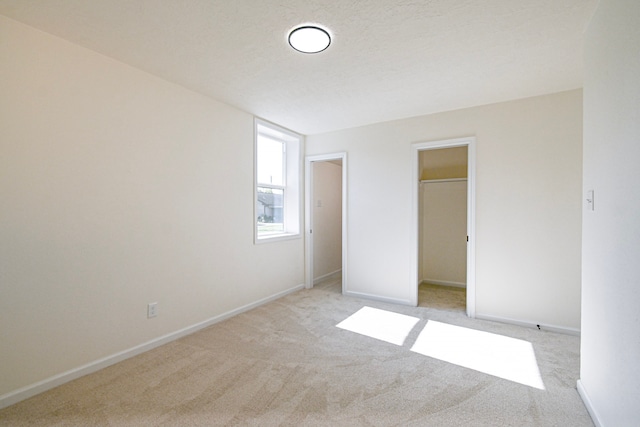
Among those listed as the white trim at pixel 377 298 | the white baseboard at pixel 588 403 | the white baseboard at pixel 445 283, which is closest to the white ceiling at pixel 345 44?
the white baseboard at pixel 588 403

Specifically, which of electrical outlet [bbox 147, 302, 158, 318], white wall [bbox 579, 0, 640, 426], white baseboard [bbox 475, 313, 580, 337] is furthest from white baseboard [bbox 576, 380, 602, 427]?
electrical outlet [bbox 147, 302, 158, 318]

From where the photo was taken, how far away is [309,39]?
6.73ft

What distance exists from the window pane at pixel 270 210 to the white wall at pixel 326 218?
→ 603mm

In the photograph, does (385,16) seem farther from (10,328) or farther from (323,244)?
(323,244)

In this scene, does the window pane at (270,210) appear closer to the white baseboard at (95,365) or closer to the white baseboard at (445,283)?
the white baseboard at (95,365)

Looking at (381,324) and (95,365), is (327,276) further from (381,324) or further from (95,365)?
(95,365)

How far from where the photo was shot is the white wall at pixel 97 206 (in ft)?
6.25

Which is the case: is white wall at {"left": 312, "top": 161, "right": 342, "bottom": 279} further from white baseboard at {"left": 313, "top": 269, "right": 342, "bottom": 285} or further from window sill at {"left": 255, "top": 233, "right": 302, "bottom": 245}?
window sill at {"left": 255, "top": 233, "right": 302, "bottom": 245}

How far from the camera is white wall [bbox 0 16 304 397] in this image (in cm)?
191

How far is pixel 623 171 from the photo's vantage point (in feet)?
4.45

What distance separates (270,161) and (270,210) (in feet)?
2.43

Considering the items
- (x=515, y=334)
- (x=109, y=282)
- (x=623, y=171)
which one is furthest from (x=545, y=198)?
(x=109, y=282)

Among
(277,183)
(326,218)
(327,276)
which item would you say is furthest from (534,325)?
(277,183)

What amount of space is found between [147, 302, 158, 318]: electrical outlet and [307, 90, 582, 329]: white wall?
2783 mm
